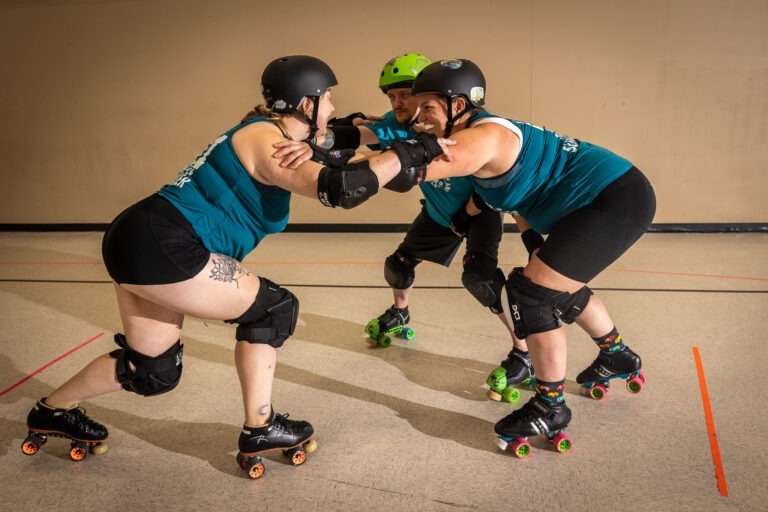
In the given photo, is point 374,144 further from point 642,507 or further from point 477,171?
point 642,507

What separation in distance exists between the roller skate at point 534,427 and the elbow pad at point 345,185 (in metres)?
1.09

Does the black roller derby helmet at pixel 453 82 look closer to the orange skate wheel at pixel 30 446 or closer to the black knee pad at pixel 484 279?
the black knee pad at pixel 484 279

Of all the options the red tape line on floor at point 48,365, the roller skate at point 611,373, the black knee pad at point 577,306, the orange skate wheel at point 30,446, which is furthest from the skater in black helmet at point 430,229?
the orange skate wheel at point 30,446

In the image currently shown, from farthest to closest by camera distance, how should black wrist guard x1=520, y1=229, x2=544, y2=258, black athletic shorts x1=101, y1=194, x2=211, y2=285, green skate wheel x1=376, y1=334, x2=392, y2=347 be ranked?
green skate wheel x1=376, y1=334, x2=392, y2=347
black wrist guard x1=520, y1=229, x2=544, y2=258
black athletic shorts x1=101, y1=194, x2=211, y2=285

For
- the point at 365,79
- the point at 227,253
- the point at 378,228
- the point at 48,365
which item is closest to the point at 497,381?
the point at 227,253

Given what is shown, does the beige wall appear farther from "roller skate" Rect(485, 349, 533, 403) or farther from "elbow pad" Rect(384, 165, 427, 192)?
"elbow pad" Rect(384, 165, 427, 192)

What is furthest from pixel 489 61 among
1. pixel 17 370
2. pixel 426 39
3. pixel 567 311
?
pixel 17 370

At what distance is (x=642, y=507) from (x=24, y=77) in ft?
26.5

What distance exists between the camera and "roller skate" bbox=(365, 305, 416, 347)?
12.0 feet

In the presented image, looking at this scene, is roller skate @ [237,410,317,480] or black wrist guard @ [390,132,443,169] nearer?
black wrist guard @ [390,132,443,169]

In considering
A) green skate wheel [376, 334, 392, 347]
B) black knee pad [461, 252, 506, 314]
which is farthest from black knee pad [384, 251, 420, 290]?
black knee pad [461, 252, 506, 314]

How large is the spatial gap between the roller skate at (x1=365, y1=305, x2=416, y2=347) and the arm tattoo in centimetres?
154

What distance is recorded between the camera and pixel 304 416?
9.21 feet

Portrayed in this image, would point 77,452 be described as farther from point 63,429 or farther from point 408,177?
point 408,177
